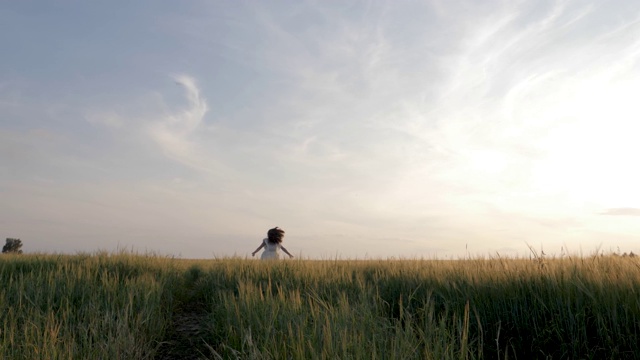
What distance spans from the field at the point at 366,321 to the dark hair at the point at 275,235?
5969 millimetres

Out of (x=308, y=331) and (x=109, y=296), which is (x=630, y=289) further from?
(x=109, y=296)

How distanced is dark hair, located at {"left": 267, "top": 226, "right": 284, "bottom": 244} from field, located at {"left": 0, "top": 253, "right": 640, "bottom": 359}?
19.6ft

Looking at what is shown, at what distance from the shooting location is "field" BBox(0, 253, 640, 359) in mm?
2986

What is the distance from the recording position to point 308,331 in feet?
10.6

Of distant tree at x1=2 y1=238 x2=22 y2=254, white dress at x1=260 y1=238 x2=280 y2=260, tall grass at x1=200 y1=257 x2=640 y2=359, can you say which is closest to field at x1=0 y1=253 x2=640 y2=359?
tall grass at x1=200 y1=257 x2=640 y2=359

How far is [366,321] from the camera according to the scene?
3355 mm

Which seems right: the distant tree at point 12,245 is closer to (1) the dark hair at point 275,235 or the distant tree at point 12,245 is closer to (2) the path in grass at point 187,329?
(1) the dark hair at point 275,235

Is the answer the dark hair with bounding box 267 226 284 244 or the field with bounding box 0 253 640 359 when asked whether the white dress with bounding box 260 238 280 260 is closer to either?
the dark hair with bounding box 267 226 284 244

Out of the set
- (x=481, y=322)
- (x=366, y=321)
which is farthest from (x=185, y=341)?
(x=481, y=322)

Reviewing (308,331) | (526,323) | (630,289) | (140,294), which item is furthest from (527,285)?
(140,294)

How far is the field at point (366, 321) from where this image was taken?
2986mm

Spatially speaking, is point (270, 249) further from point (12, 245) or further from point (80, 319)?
point (12, 245)

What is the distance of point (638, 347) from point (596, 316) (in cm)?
33

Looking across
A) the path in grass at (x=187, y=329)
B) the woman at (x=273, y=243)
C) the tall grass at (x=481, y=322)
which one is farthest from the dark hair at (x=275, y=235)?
the tall grass at (x=481, y=322)
